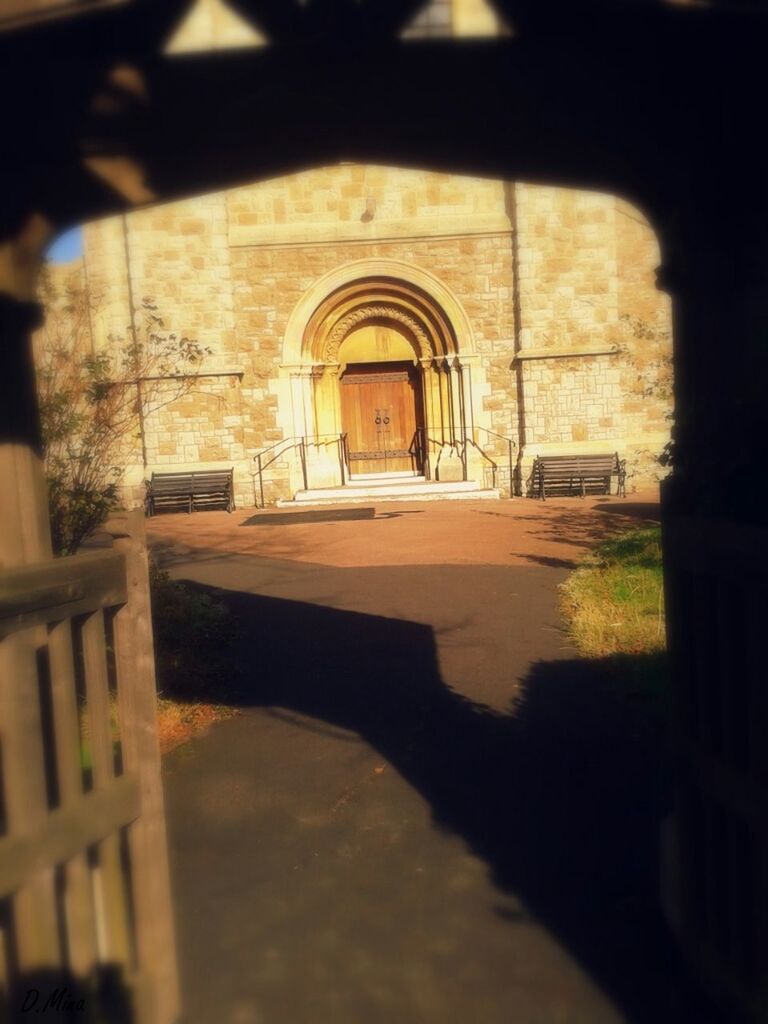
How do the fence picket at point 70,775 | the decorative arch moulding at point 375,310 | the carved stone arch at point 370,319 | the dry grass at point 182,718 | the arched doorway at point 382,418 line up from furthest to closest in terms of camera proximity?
the arched doorway at point 382,418
the carved stone arch at point 370,319
the decorative arch moulding at point 375,310
the dry grass at point 182,718
the fence picket at point 70,775

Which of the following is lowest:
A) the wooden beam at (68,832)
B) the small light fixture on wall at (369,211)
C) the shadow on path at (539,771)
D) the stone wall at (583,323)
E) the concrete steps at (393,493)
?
the shadow on path at (539,771)

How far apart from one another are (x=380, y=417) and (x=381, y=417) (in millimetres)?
23

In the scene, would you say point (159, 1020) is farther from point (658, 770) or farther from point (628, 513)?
point (628, 513)

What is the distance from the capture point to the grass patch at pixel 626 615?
627 centimetres

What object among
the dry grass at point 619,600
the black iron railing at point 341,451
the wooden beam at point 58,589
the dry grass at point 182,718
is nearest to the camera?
the wooden beam at point 58,589

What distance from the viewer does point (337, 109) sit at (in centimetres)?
336

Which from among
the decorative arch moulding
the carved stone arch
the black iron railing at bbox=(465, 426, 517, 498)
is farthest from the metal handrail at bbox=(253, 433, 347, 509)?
the black iron railing at bbox=(465, 426, 517, 498)

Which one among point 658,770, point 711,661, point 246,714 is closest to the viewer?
point 711,661

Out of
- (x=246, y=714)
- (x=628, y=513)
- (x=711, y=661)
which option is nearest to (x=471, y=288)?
(x=628, y=513)

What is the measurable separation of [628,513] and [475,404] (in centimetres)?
525

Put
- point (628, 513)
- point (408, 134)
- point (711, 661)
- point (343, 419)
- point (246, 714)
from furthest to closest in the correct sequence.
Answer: point (343, 419) < point (628, 513) < point (246, 714) < point (408, 134) < point (711, 661)

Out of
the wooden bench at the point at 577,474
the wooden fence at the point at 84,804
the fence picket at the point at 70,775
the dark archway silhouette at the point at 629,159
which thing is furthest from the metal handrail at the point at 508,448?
the fence picket at the point at 70,775

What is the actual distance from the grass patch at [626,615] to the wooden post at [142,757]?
11.4 feet

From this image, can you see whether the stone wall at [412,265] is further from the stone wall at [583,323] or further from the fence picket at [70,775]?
the fence picket at [70,775]
